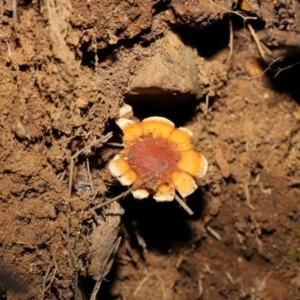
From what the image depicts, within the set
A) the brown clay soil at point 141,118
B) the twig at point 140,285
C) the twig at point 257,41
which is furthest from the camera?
the twig at point 140,285

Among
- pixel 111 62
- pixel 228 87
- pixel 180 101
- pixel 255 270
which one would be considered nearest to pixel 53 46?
pixel 111 62

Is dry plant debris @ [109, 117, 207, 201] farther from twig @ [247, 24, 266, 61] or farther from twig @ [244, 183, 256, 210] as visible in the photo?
twig @ [247, 24, 266, 61]

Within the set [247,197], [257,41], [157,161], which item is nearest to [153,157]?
[157,161]

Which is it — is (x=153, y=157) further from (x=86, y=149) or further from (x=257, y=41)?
(x=257, y=41)

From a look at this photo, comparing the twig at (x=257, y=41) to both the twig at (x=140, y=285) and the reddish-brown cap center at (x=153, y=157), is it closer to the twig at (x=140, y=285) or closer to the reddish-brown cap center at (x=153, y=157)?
the reddish-brown cap center at (x=153, y=157)

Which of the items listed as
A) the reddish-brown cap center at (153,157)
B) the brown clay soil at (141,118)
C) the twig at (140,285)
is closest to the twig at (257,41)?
the brown clay soil at (141,118)

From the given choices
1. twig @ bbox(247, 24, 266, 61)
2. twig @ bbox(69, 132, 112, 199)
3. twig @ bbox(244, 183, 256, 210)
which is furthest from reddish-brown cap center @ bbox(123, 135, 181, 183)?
twig @ bbox(247, 24, 266, 61)

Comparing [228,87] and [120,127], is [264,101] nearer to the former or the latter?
[228,87]
